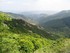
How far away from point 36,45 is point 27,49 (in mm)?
34529

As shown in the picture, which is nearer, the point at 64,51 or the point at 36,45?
the point at 64,51

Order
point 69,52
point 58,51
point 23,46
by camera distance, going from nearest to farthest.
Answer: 1. point 69,52
2. point 58,51
3. point 23,46

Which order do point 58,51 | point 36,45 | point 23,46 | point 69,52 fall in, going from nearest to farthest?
1. point 69,52
2. point 58,51
3. point 23,46
4. point 36,45

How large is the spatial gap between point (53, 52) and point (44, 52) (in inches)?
85.0

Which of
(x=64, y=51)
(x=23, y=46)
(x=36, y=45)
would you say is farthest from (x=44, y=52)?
(x=36, y=45)

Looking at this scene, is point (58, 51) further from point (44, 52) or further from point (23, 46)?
point (23, 46)

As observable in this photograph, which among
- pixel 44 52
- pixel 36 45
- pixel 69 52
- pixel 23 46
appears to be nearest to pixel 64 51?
pixel 69 52

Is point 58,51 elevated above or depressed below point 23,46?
above

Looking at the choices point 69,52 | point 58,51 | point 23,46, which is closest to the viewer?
point 69,52

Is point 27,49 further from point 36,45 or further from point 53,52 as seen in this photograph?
point 53,52

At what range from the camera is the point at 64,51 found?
1508 inches

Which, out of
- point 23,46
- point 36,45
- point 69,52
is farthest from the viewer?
point 36,45

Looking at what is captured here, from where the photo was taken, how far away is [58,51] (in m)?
39.9

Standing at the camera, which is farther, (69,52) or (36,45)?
(36,45)
